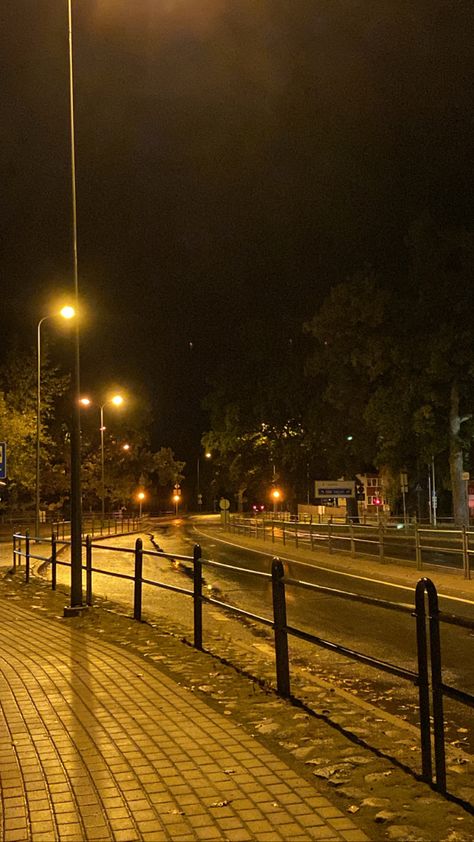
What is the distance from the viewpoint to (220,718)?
653cm

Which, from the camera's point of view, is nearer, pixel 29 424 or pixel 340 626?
pixel 340 626

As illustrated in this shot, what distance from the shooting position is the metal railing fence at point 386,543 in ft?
65.3

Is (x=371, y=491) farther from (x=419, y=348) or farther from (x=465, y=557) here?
(x=465, y=557)

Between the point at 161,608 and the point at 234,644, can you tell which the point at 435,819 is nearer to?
the point at 234,644

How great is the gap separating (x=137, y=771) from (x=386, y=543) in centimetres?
1786

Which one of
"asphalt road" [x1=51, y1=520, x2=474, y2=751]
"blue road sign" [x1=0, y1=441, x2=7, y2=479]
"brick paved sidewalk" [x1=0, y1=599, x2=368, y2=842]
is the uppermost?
"blue road sign" [x1=0, y1=441, x2=7, y2=479]

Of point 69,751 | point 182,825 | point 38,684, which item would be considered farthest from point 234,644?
point 182,825

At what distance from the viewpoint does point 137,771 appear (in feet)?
17.2

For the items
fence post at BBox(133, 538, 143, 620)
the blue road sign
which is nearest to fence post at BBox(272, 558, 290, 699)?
fence post at BBox(133, 538, 143, 620)

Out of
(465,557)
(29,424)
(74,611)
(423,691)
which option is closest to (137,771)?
(423,691)

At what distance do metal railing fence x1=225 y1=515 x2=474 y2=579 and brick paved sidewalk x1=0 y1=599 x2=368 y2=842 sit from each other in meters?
10.7

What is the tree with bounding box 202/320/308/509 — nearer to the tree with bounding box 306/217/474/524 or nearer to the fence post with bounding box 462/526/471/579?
the tree with bounding box 306/217/474/524

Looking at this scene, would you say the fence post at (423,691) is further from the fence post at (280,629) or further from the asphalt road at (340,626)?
the fence post at (280,629)

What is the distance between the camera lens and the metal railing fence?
19.9 meters
